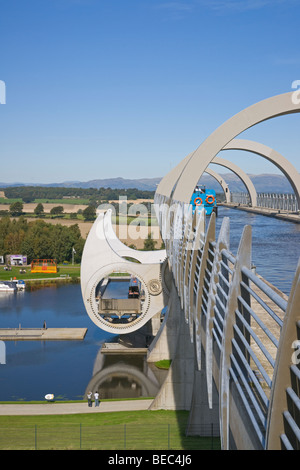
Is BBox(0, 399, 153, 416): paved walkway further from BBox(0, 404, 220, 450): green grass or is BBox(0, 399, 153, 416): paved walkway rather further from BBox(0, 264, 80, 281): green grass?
BBox(0, 264, 80, 281): green grass

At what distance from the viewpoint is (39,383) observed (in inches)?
864

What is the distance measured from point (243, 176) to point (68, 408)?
106 ft

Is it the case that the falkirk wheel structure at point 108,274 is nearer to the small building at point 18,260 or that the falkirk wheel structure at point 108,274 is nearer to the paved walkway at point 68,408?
the paved walkway at point 68,408

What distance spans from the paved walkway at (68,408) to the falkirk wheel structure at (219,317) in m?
0.93

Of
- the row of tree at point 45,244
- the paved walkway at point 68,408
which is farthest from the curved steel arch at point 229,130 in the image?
the row of tree at point 45,244

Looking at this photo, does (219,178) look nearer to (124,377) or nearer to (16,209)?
(124,377)

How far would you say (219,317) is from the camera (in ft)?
17.7

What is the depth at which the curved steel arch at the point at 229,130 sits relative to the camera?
13742mm
